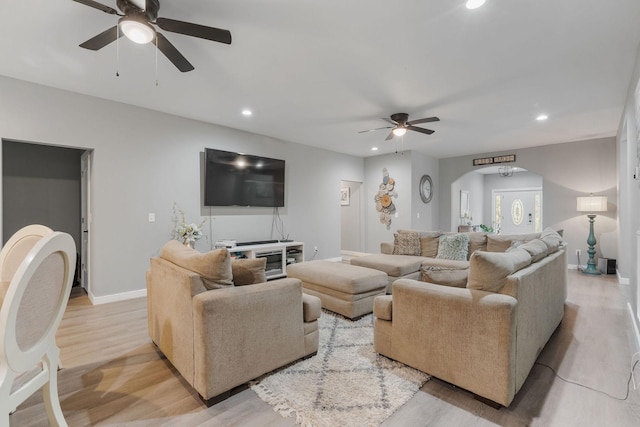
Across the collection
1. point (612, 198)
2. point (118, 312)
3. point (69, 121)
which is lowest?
point (118, 312)

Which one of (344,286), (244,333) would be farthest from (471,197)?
(244,333)

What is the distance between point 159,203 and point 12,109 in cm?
174

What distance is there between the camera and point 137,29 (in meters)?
1.98

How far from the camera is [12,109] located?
10.6 feet

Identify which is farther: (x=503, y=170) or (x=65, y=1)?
(x=503, y=170)

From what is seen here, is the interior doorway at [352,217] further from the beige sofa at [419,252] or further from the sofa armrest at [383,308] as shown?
the sofa armrest at [383,308]

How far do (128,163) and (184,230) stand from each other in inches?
44.1

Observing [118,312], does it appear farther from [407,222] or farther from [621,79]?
[621,79]

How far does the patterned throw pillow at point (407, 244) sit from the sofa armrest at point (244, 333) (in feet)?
9.60

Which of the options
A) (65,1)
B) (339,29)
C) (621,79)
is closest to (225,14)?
(339,29)

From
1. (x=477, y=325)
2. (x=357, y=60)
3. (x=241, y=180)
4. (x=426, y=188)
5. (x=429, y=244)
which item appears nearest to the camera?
(x=477, y=325)

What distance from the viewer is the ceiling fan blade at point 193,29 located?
76.4 inches

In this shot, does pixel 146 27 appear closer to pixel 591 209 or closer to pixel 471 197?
pixel 591 209

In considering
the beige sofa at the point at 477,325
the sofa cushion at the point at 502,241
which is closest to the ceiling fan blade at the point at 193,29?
the beige sofa at the point at 477,325
